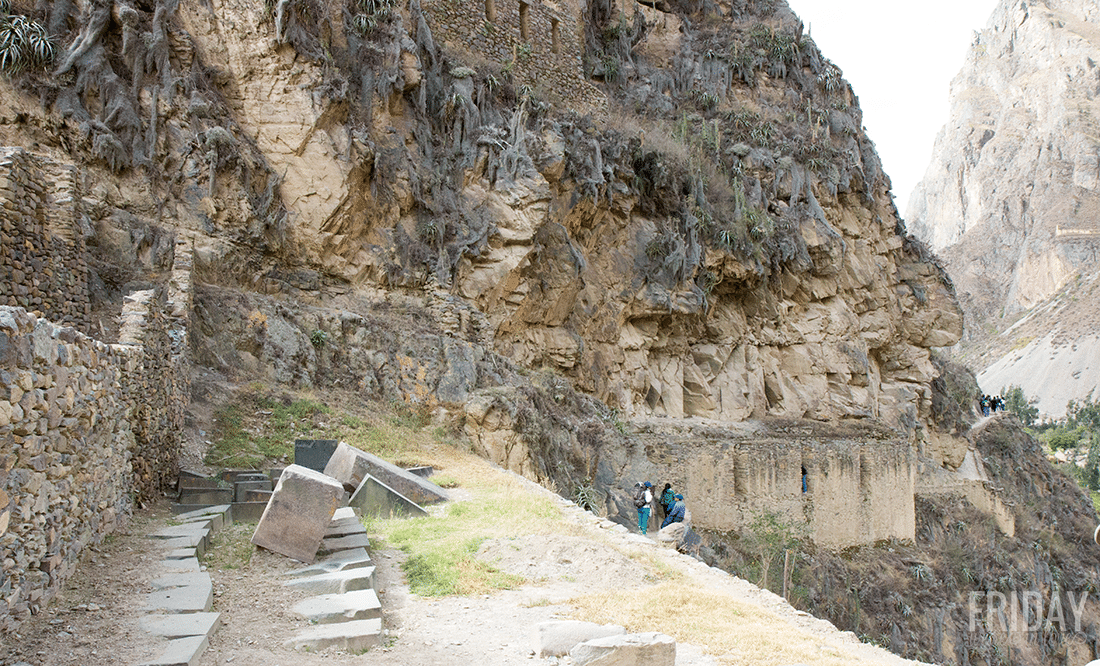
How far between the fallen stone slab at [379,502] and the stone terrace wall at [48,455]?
9.82 feet

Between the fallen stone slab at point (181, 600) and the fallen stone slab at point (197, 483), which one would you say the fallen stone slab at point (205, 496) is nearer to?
the fallen stone slab at point (197, 483)

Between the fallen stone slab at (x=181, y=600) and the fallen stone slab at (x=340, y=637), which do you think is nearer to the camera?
the fallen stone slab at (x=340, y=637)

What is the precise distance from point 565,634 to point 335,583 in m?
2.24

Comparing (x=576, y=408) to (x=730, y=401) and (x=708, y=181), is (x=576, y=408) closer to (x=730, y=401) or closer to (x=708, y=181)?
(x=730, y=401)

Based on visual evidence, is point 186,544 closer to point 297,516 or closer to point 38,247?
point 297,516

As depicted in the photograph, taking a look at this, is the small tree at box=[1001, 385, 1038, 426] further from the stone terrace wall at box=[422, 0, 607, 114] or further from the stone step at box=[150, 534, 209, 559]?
the stone step at box=[150, 534, 209, 559]

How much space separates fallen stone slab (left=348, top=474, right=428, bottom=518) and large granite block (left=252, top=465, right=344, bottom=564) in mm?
2356

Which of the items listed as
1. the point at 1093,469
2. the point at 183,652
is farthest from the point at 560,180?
the point at 1093,469

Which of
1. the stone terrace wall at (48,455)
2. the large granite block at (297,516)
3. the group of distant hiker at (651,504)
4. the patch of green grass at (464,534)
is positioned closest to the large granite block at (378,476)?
the patch of green grass at (464,534)

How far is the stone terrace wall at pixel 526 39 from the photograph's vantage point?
2375cm

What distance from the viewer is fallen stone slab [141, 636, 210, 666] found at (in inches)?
165

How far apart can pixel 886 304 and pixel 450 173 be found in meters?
20.7

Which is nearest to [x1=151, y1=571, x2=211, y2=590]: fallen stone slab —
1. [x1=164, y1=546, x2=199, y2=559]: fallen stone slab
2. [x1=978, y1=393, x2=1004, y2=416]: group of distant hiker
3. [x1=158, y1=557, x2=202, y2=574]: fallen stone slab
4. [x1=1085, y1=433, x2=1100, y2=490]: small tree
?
[x1=158, y1=557, x2=202, y2=574]: fallen stone slab

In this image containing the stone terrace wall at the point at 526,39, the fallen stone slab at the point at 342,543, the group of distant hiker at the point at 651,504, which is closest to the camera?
the fallen stone slab at the point at 342,543
